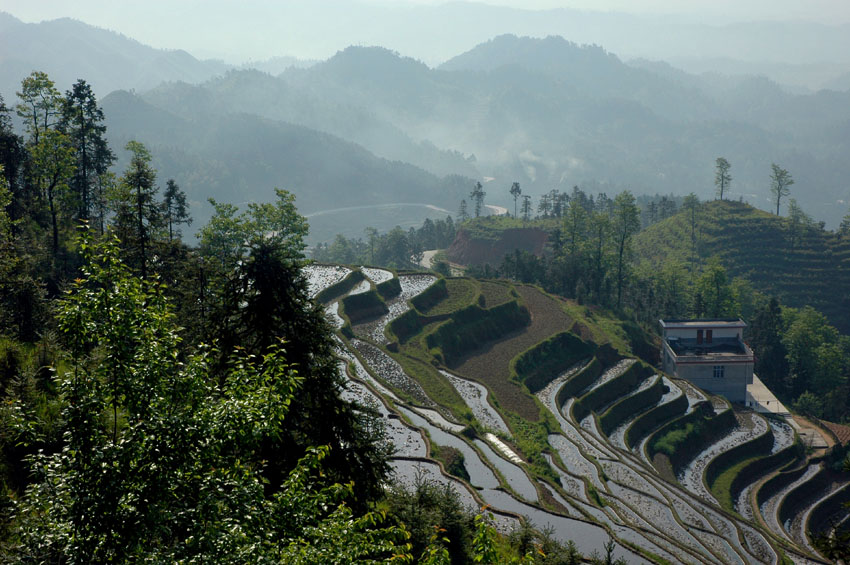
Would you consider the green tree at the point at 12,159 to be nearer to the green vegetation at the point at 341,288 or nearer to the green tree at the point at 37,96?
the green tree at the point at 37,96

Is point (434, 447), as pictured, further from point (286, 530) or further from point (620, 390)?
point (620, 390)

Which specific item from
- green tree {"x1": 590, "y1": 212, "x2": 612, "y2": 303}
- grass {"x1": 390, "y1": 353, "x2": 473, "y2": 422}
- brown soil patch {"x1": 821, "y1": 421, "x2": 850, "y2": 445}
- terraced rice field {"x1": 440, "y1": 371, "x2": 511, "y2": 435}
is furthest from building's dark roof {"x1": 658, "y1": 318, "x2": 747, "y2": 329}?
grass {"x1": 390, "y1": 353, "x2": 473, "y2": 422}

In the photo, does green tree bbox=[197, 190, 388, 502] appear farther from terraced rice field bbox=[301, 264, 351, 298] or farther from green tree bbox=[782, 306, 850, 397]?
green tree bbox=[782, 306, 850, 397]

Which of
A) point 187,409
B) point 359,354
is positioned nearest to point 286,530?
point 187,409

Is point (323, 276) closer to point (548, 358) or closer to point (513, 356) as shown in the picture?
point (513, 356)

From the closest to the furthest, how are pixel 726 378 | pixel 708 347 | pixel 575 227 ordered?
1. pixel 726 378
2. pixel 708 347
3. pixel 575 227

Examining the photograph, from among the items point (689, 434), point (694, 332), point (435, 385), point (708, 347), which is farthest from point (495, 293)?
point (708, 347)
